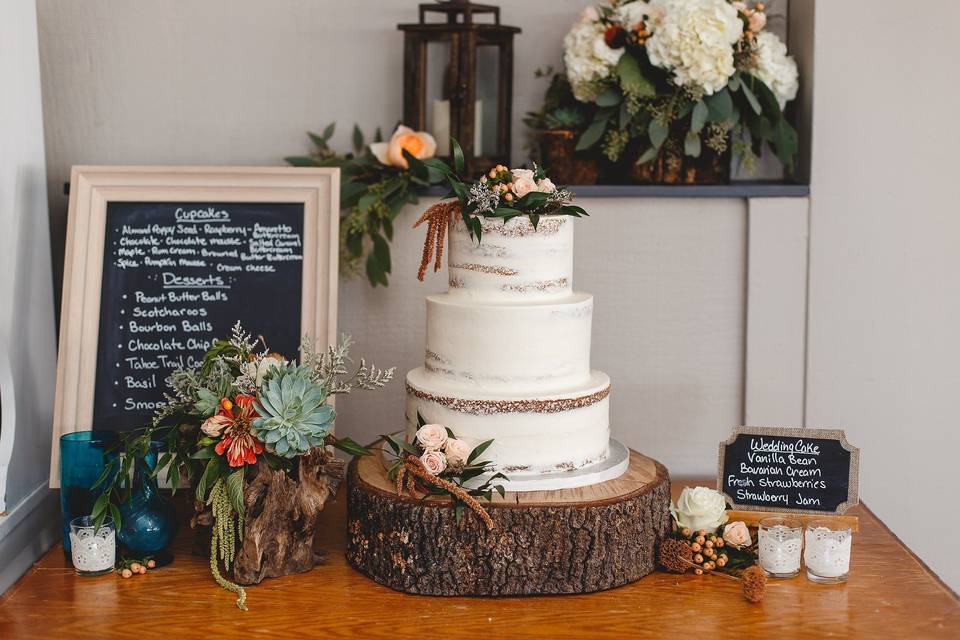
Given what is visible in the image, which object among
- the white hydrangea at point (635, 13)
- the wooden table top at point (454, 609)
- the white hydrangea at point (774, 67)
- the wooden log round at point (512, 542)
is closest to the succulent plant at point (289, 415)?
the wooden log round at point (512, 542)

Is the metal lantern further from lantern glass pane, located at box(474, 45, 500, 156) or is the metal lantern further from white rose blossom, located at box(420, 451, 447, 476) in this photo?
white rose blossom, located at box(420, 451, 447, 476)

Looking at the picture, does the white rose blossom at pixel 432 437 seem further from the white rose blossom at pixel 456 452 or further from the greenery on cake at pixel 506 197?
the greenery on cake at pixel 506 197

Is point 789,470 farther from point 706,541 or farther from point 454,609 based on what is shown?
point 454,609

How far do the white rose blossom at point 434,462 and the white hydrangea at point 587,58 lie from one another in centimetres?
81

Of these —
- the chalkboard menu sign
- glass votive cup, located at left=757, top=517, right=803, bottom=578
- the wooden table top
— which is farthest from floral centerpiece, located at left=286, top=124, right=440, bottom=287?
glass votive cup, located at left=757, top=517, right=803, bottom=578

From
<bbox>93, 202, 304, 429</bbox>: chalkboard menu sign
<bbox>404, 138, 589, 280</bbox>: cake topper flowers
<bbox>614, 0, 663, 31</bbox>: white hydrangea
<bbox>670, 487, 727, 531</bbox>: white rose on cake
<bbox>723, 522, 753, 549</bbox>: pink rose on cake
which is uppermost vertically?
<bbox>614, 0, 663, 31</bbox>: white hydrangea

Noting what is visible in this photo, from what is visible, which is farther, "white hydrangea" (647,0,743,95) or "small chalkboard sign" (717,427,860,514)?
"white hydrangea" (647,0,743,95)

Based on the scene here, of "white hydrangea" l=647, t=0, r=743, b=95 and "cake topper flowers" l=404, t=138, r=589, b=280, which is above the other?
"white hydrangea" l=647, t=0, r=743, b=95

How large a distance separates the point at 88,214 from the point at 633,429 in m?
1.14

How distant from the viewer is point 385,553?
4.70ft

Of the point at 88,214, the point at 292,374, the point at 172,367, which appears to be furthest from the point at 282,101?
the point at 292,374

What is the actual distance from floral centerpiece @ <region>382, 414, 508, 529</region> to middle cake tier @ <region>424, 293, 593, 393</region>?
0.32ft

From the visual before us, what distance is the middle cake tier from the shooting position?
1428 mm

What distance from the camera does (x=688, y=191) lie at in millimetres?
1836
